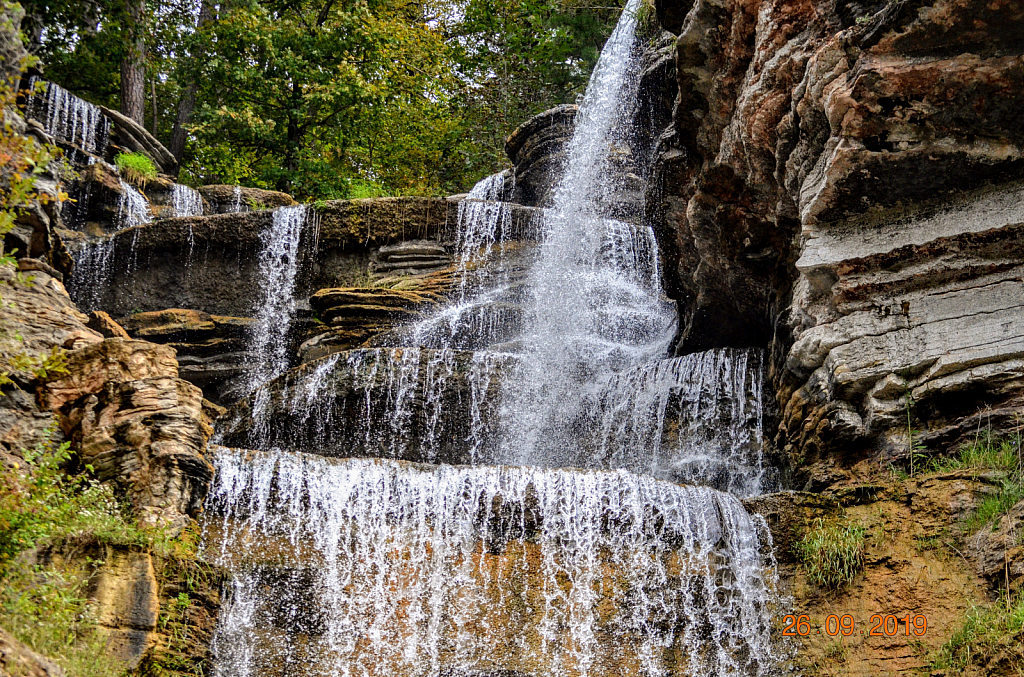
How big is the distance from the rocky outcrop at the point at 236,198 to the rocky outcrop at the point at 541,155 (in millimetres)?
5198

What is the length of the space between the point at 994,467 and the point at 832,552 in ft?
4.93

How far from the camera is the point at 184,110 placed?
22.9 meters

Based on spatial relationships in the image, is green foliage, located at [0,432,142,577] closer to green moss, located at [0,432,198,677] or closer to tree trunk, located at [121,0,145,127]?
green moss, located at [0,432,198,677]

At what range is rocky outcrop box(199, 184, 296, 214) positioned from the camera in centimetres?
1941

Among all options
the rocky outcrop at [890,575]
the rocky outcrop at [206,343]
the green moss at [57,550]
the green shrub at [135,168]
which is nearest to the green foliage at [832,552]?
the rocky outcrop at [890,575]

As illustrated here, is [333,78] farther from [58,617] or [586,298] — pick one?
[58,617]

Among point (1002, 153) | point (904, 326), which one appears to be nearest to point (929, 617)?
point (904, 326)

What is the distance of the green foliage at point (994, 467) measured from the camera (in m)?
7.14

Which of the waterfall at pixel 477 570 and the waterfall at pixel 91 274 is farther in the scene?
the waterfall at pixel 91 274

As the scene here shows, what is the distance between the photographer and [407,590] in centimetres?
784

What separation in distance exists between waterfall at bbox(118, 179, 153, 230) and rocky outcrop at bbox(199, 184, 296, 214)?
1.75 metres

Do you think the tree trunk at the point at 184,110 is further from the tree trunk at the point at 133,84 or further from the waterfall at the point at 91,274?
the waterfall at the point at 91,274

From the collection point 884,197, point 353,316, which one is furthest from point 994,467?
point 353,316
